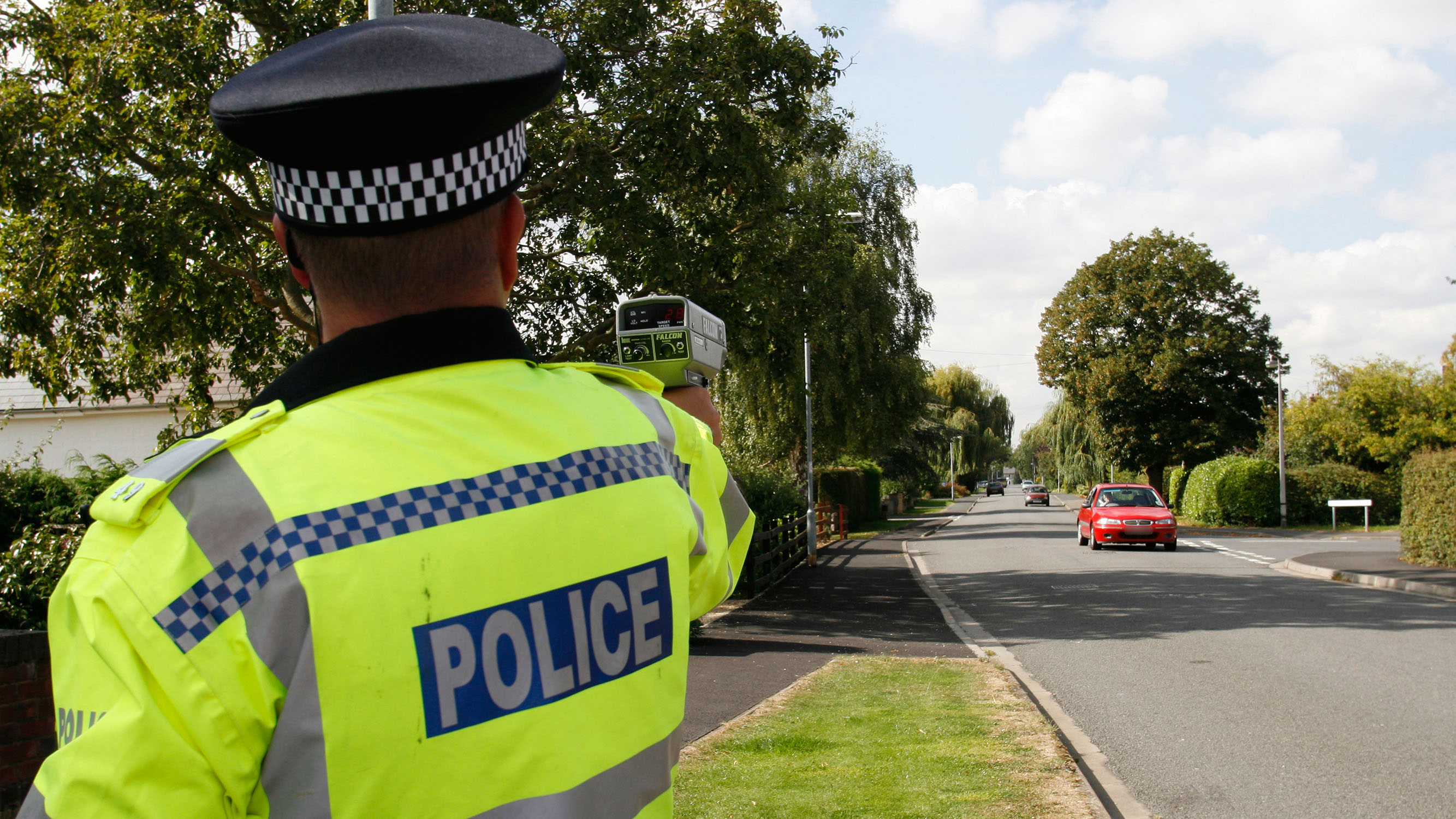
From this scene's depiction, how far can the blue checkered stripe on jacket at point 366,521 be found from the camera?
1059 millimetres

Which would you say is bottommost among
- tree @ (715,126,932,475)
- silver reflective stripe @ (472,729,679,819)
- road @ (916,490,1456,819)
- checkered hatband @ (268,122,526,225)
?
road @ (916,490,1456,819)

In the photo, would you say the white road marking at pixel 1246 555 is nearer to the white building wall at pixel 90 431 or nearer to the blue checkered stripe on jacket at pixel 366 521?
A: the white building wall at pixel 90 431

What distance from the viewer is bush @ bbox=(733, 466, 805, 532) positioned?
17469 millimetres

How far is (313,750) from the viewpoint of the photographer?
3.57 ft

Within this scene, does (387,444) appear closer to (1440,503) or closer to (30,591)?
(30,591)

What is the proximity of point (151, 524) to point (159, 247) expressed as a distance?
32.4 feet

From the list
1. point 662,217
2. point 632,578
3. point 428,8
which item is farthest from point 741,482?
point 632,578

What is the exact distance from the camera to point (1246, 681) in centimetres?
888

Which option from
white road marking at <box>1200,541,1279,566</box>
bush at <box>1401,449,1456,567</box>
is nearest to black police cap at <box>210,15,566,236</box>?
bush at <box>1401,449,1456,567</box>

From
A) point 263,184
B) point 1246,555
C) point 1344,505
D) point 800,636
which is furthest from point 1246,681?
point 1344,505

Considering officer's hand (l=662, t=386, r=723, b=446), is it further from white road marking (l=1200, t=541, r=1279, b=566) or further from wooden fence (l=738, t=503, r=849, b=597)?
white road marking (l=1200, t=541, r=1279, b=566)

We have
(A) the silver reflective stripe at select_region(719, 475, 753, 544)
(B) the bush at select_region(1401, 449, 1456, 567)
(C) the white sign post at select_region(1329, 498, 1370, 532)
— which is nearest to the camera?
(A) the silver reflective stripe at select_region(719, 475, 753, 544)

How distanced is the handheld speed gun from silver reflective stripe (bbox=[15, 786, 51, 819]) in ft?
3.89

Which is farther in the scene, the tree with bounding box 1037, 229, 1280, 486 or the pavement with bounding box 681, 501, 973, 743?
the tree with bounding box 1037, 229, 1280, 486
